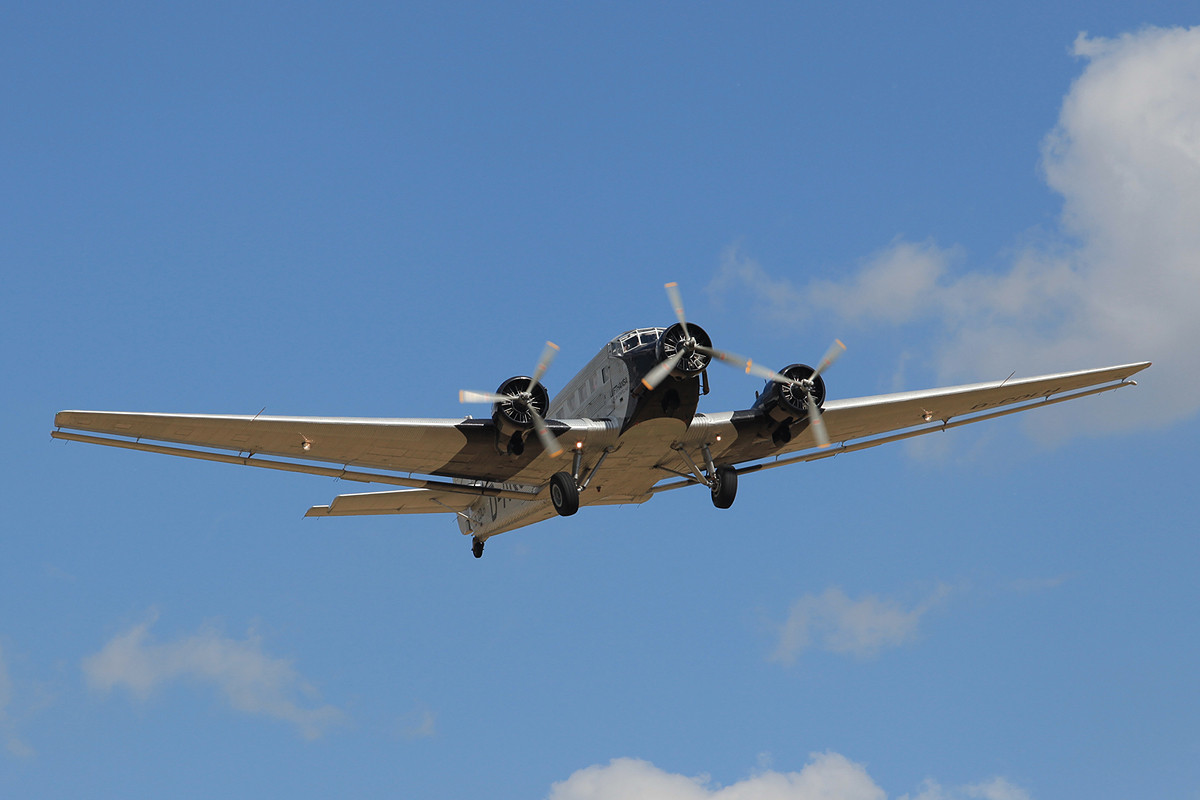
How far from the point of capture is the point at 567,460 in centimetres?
3066

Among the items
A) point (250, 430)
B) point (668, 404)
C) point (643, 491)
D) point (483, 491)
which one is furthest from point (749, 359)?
point (250, 430)

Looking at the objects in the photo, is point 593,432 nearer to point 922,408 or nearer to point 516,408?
point 516,408

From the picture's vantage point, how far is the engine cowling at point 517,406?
2842 centimetres

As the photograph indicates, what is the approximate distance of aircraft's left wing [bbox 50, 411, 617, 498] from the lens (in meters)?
25.8

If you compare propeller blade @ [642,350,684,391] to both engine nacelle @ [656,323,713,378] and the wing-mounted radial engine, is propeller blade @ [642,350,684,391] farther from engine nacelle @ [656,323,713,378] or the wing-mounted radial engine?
the wing-mounted radial engine

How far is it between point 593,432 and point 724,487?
4212mm

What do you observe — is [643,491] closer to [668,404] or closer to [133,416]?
[668,404]

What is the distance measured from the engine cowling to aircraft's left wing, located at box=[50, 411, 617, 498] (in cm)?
66

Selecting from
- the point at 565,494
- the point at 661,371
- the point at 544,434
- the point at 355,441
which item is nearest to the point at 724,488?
the point at 565,494

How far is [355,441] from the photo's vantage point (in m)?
28.7

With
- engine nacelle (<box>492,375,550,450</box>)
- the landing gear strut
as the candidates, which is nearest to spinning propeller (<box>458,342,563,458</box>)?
engine nacelle (<box>492,375,550,450</box>)

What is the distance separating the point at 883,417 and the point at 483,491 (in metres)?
12.9

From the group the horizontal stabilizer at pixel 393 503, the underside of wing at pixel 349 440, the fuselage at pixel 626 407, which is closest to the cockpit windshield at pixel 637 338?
the fuselage at pixel 626 407

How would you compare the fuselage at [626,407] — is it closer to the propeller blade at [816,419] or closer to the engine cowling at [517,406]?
the engine cowling at [517,406]
